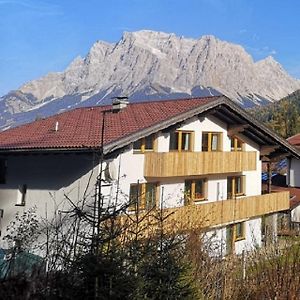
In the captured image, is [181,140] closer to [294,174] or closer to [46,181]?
[46,181]

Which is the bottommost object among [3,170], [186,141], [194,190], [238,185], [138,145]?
[194,190]

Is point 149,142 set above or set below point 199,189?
above

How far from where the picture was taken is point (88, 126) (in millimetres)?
18953

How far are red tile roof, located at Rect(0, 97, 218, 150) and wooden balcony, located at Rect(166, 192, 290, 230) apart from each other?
3.15m

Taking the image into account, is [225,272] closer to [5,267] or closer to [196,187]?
[5,267]

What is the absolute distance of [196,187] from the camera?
835 inches

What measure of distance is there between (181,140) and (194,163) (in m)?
1.39

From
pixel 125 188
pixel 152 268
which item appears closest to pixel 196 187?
pixel 125 188

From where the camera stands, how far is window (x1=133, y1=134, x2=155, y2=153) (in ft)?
59.4

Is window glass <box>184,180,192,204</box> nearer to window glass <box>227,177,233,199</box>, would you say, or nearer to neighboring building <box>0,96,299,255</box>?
neighboring building <box>0,96,299,255</box>

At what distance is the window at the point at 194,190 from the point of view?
19.7m

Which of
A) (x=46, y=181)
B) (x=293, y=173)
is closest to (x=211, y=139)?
(x=46, y=181)

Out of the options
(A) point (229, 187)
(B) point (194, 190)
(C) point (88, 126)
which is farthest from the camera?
(A) point (229, 187)

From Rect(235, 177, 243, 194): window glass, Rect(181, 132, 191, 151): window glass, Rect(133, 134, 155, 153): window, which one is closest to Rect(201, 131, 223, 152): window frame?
Rect(181, 132, 191, 151): window glass
